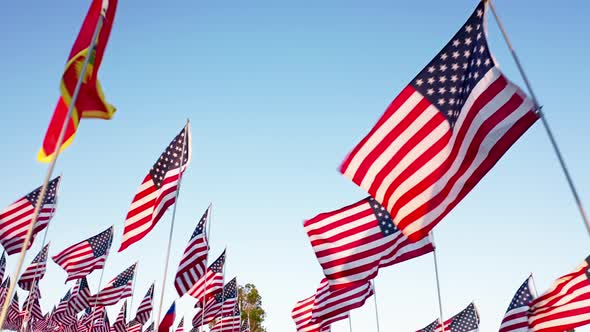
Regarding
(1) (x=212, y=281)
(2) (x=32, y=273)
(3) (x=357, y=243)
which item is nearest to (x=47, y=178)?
(3) (x=357, y=243)

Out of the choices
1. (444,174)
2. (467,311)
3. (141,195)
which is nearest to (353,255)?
(444,174)

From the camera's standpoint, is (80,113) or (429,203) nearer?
(80,113)

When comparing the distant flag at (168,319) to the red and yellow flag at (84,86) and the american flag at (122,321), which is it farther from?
the american flag at (122,321)

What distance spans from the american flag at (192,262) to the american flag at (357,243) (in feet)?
25.2

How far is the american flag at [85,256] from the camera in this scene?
24.2m

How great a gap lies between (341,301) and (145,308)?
2269cm

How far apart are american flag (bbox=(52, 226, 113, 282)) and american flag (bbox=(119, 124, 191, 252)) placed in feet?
36.2

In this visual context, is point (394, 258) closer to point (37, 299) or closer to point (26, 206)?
point (26, 206)

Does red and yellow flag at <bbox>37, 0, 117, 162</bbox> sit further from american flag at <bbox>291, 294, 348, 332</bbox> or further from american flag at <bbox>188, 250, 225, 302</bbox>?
american flag at <bbox>291, 294, 348, 332</bbox>

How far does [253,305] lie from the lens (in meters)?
80.9

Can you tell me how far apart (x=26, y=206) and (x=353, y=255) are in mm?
15649

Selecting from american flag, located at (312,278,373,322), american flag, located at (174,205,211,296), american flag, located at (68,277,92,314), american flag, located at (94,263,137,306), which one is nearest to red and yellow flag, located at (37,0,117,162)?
american flag, located at (312,278,373,322)

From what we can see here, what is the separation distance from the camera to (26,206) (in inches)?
831

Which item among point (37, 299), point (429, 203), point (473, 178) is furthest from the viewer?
point (37, 299)
